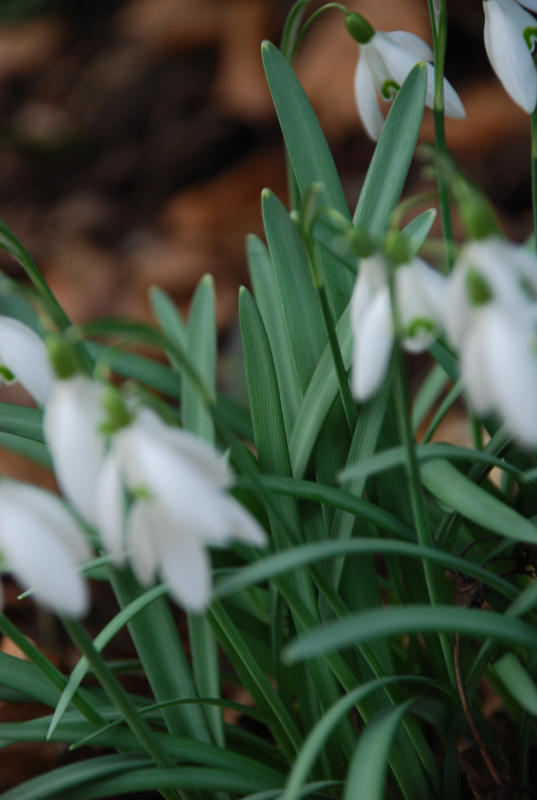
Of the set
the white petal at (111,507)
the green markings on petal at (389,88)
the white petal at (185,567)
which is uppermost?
the green markings on petal at (389,88)

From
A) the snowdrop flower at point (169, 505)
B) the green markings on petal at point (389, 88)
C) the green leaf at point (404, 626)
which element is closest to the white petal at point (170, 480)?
the snowdrop flower at point (169, 505)

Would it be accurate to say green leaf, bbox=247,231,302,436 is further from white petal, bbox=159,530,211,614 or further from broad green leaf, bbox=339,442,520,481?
white petal, bbox=159,530,211,614

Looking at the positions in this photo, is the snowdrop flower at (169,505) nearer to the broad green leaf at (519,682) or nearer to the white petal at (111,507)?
the white petal at (111,507)

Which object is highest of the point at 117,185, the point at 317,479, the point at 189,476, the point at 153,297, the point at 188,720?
the point at 117,185

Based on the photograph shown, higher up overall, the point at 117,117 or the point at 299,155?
the point at 117,117

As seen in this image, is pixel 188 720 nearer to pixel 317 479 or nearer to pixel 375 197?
pixel 317 479

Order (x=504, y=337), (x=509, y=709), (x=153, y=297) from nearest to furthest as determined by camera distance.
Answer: (x=504, y=337)
(x=509, y=709)
(x=153, y=297)

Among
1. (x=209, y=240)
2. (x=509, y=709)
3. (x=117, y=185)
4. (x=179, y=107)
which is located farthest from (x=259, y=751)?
(x=179, y=107)
